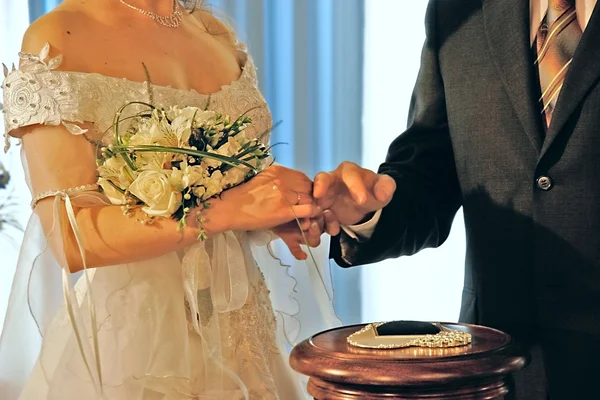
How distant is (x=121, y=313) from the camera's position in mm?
1463

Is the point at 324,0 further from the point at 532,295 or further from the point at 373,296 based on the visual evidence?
the point at 532,295

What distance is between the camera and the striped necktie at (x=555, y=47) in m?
1.33

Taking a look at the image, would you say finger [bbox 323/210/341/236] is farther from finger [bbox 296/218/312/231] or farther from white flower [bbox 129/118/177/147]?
white flower [bbox 129/118/177/147]

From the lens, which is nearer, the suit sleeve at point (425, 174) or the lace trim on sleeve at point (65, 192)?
the lace trim on sleeve at point (65, 192)

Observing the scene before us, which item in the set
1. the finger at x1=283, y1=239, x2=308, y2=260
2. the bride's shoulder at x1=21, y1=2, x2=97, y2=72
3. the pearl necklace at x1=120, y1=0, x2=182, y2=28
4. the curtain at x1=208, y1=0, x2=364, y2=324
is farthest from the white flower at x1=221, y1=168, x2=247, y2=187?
the curtain at x1=208, y1=0, x2=364, y2=324

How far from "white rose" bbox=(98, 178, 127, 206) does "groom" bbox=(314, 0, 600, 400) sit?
361mm

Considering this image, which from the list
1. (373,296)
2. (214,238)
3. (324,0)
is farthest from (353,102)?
(214,238)

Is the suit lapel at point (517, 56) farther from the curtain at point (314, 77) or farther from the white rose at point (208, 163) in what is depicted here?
the curtain at point (314, 77)

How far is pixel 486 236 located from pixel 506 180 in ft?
0.38

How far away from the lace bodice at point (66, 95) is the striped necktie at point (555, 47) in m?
0.71

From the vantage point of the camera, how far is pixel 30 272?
1.43 m

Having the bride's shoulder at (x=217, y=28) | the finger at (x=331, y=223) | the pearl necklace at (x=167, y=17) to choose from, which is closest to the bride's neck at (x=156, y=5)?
the pearl necklace at (x=167, y=17)

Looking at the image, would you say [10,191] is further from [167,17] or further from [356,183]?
[356,183]

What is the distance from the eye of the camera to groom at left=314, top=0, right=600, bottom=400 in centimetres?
127
